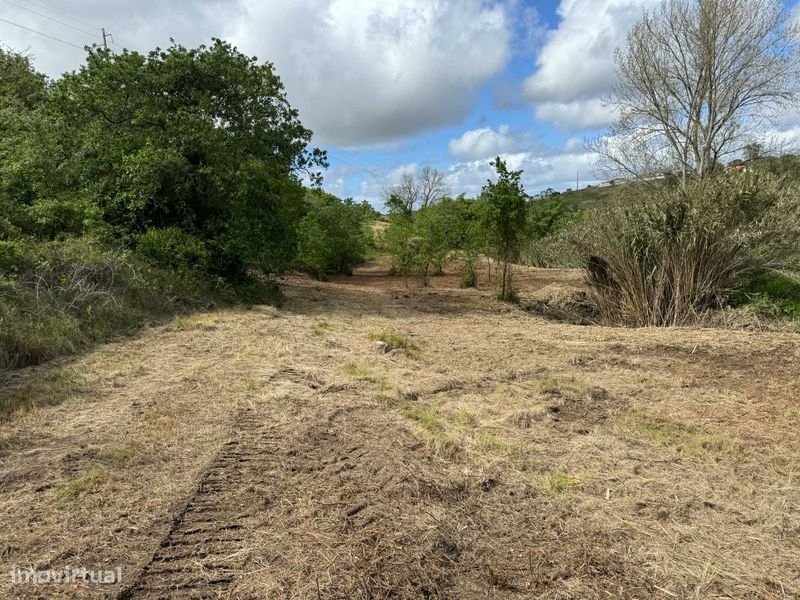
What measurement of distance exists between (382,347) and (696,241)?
6.14 meters

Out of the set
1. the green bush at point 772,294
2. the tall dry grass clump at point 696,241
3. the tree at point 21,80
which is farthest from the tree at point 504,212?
the tree at point 21,80

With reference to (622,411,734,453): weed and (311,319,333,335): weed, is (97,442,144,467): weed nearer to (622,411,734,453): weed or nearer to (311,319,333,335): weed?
(622,411,734,453): weed

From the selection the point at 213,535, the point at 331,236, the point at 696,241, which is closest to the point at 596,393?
the point at 213,535

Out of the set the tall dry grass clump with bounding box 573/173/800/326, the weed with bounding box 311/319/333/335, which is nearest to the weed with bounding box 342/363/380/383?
the weed with bounding box 311/319/333/335

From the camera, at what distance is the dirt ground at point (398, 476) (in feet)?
7.57

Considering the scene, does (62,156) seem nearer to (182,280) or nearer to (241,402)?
(182,280)

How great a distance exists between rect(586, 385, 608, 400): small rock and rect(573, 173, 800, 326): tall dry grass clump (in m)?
4.93

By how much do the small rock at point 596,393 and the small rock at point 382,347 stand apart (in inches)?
103

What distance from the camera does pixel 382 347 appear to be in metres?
6.62

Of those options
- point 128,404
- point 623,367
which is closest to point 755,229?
point 623,367

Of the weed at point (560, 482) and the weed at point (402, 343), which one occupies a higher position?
the weed at point (402, 343)

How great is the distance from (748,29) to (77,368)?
2192cm

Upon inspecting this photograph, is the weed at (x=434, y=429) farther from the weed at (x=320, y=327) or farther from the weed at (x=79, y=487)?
the weed at (x=320, y=327)

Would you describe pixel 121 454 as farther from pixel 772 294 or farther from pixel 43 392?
pixel 772 294
